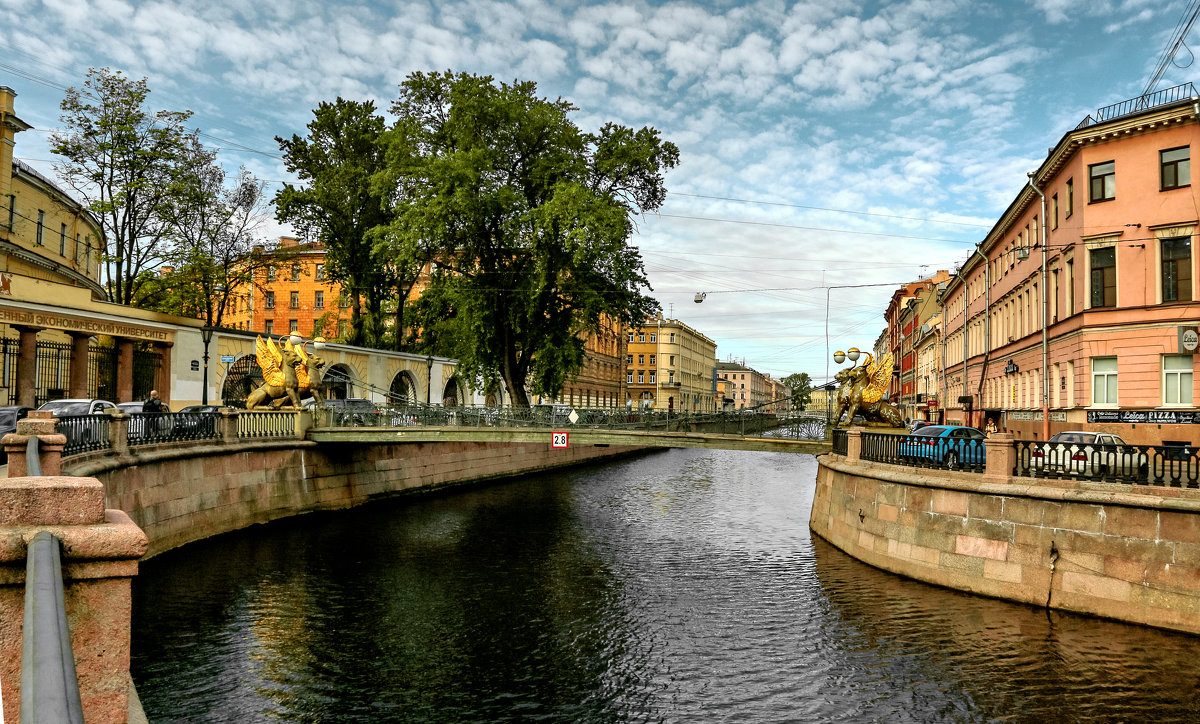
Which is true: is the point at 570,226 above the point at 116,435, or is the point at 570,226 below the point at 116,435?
above

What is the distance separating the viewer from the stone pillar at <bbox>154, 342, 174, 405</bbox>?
2930 centimetres

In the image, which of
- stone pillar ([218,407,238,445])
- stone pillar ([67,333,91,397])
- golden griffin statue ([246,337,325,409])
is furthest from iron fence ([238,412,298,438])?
stone pillar ([67,333,91,397])

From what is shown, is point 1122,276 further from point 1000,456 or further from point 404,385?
point 404,385

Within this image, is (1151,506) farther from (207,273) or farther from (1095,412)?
(207,273)

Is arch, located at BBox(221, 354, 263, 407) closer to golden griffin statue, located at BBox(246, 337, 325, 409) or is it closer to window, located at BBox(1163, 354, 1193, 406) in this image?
golden griffin statue, located at BBox(246, 337, 325, 409)

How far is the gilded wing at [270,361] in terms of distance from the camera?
25734 mm

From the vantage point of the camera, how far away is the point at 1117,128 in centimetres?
2591

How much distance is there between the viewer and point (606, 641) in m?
13.4

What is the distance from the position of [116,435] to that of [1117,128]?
1201 inches

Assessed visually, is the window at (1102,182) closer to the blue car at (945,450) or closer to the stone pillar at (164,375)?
the blue car at (945,450)

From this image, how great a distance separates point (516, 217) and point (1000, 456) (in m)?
22.8

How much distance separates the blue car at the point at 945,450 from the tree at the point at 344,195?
30.8m

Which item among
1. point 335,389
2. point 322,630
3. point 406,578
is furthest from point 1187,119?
point 335,389

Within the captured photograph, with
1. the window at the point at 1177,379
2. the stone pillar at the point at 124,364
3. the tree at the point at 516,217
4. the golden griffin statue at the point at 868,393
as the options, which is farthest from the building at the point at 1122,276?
the stone pillar at the point at 124,364
